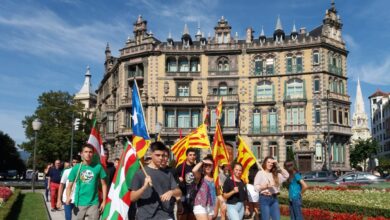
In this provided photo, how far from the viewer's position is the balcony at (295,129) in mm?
49219

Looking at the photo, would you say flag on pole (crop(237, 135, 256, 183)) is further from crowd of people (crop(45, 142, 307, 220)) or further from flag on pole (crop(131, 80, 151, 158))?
flag on pole (crop(131, 80, 151, 158))

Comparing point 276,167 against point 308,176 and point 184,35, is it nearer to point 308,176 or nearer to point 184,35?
point 308,176

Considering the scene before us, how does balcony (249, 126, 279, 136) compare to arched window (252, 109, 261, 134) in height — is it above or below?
below

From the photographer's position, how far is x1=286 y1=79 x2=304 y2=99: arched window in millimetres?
50125

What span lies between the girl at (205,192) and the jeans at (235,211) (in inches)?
20.4

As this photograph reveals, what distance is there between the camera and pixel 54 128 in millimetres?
53531

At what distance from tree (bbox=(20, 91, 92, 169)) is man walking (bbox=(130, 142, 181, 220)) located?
156ft

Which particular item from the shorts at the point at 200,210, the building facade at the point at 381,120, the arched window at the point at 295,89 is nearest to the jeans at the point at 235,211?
the shorts at the point at 200,210

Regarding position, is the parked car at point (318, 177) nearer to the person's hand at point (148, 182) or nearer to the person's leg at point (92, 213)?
the person's leg at point (92, 213)

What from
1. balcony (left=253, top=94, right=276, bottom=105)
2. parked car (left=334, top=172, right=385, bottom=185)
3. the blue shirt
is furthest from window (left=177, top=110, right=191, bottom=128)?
the blue shirt

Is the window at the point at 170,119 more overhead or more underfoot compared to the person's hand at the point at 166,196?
more overhead

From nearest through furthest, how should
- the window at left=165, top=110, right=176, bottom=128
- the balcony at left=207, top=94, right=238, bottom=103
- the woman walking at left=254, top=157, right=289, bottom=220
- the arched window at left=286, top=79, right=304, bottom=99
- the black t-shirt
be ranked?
the black t-shirt
the woman walking at left=254, top=157, right=289, bottom=220
the arched window at left=286, top=79, right=304, bottom=99
the balcony at left=207, top=94, right=238, bottom=103
the window at left=165, top=110, right=176, bottom=128

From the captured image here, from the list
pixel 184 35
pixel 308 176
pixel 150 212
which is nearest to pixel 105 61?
pixel 184 35

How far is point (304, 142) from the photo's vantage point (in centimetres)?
4931
